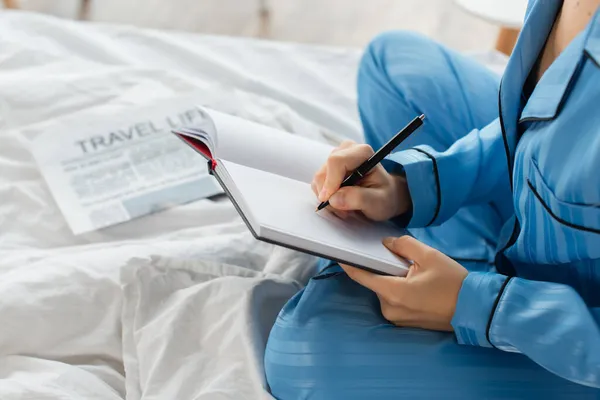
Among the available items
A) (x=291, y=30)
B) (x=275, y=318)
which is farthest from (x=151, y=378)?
(x=291, y=30)

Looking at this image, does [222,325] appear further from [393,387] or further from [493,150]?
[493,150]

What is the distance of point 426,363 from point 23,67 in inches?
33.7

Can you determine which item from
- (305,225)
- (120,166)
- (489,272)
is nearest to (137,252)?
(120,166)

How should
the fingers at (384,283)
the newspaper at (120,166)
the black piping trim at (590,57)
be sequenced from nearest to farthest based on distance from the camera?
the black piping trim at (590,57) → the fingers at (384,283) → the newspaper at (120,166)

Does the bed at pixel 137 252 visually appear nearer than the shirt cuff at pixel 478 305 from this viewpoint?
No

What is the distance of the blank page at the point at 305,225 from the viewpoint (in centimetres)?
66

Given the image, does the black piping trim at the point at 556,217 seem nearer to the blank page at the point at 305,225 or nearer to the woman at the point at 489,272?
the woman at the point at 489,272

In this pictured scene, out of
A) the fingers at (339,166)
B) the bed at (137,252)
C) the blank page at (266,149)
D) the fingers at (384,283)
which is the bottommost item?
the bed at (137,252)

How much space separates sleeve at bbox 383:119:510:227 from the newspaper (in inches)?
14.1

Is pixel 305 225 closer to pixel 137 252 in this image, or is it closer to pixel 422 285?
pixel 422 285

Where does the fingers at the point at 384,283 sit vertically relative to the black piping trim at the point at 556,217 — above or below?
below

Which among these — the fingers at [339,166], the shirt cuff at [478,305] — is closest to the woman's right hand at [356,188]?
the fingers at [339,166]

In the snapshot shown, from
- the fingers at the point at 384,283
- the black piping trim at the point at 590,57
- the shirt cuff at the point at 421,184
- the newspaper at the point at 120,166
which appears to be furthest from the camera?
the newspaper at the point at 120,166

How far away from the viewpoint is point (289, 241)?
0.65 metres
